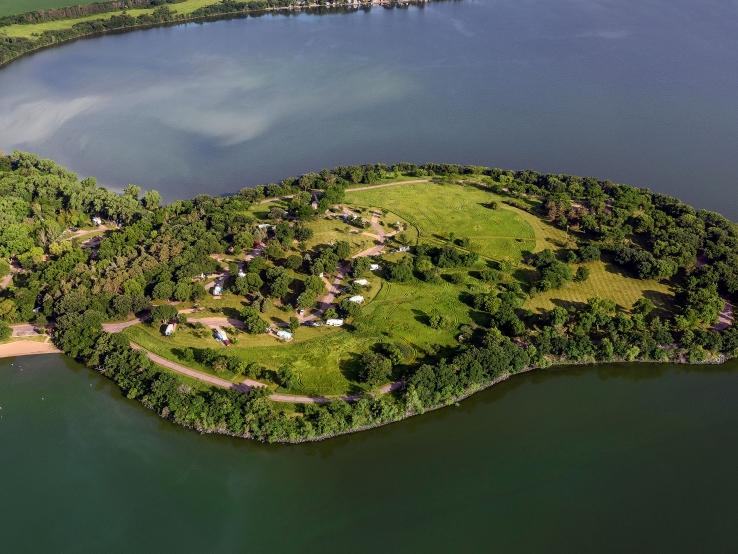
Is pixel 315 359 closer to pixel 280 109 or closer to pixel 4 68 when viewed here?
pixel 280 109

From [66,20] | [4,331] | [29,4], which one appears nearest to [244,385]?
[4,331]

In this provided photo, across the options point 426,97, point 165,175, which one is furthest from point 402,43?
point 165,175

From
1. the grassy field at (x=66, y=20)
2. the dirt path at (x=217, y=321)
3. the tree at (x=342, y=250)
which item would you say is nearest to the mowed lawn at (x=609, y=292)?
the tree at (x=342, y=250)

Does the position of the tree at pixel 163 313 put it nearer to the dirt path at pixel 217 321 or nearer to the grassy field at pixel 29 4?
the dirt path at pixel 217 321

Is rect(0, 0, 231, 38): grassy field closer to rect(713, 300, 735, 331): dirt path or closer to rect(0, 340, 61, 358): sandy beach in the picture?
rect(0, 340, 61, 358): sandy beach

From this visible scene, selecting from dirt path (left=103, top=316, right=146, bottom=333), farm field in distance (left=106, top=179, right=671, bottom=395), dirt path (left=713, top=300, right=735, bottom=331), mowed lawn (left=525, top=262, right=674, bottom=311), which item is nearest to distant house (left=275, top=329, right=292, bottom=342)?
farm field in distance (left=106, top=179, right=671, bottom=395)
